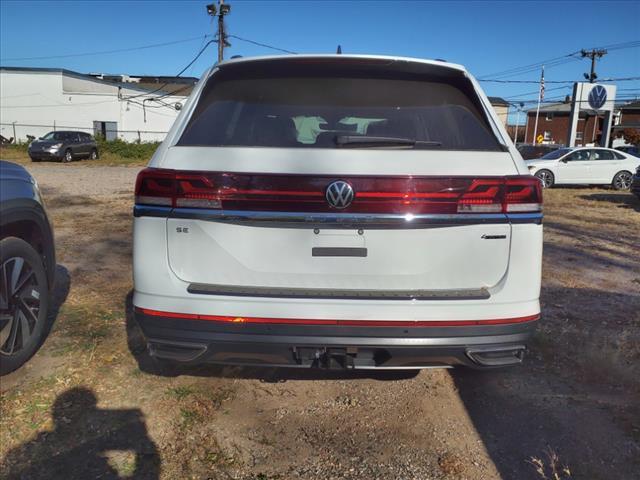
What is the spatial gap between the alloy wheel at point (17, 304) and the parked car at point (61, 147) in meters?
25.3

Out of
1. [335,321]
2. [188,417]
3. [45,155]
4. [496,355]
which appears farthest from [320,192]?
[45,155]

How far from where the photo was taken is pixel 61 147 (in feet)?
85.7

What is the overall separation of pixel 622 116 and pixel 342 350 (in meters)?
78.2

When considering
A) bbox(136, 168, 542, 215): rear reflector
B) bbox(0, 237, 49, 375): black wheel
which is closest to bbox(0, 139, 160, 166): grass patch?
bbox(0, 237, 49, 375): black wheel

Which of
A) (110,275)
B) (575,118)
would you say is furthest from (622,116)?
(110,275)

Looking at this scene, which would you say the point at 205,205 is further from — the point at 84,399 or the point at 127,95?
the point at 127,95

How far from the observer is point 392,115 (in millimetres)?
2814

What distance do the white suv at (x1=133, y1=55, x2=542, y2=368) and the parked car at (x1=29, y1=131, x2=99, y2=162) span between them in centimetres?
2664

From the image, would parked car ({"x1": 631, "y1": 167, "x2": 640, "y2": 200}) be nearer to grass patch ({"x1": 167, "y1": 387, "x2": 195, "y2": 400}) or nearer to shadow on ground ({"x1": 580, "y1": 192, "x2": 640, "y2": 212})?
shadow on ground ({"x1": 580, "y1": 192, "x2": 640, "y2": 212})

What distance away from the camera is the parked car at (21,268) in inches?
125

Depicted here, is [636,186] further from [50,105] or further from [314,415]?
[50,105]

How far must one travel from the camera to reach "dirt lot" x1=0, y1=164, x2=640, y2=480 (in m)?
2.55

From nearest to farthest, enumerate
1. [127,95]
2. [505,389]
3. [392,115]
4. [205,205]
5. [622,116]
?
[205,205]
[392,115]
[505,389]
[127,95]
[622,116]

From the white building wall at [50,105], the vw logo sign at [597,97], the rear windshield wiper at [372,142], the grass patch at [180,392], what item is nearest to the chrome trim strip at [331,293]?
the rear windshield wiper at [372,142]
